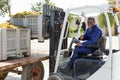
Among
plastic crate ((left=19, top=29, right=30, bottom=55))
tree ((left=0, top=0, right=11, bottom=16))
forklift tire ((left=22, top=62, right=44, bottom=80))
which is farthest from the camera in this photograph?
tree ((left=0, top=0, right=11, bottom=16))

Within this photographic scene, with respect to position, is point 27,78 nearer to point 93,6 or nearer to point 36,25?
point 36,25

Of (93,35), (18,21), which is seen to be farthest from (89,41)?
(18,21)

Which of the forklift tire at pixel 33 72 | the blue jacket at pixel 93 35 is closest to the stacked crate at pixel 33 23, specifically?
the forklift tire at pixel 33 72

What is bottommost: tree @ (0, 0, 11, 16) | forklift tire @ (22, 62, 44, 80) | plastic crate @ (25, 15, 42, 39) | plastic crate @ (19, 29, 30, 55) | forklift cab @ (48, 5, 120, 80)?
forklift tire @ (22, 62, 44, 80)

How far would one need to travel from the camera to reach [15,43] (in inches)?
247

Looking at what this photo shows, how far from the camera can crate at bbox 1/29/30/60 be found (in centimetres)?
591

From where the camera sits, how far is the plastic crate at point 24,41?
6.50 meters

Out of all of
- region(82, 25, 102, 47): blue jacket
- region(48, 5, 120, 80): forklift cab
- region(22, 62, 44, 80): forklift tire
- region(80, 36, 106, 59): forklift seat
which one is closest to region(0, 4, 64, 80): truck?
region(22, 62, 44, 80): forklift tire

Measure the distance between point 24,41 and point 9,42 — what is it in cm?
59

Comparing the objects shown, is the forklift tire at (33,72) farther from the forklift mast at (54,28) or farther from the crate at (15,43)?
the forklift mast at (54,28)

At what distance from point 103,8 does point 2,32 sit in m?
2.16

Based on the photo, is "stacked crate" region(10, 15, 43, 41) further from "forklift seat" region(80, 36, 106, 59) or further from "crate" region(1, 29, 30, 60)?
"forklift seat" region(80, 36, 106, 59)

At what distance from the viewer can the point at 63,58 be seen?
244 inches

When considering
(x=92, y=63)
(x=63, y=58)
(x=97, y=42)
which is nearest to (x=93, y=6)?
(x=97, y=42)
